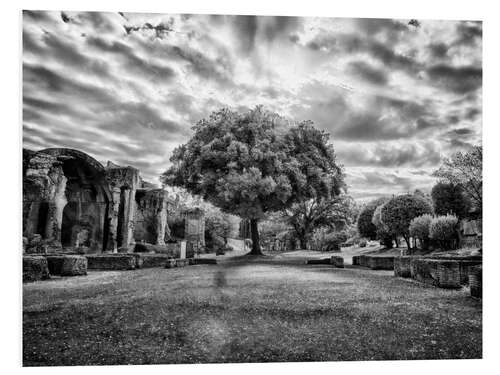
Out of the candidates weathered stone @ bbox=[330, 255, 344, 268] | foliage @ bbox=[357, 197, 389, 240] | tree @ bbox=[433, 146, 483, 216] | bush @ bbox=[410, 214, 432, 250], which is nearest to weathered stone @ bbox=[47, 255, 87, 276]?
weathered stone @ bbox=[330, 255, 344, 268]

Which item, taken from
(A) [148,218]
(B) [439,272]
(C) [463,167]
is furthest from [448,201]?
(A) [148,218]

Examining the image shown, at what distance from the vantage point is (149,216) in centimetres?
1591

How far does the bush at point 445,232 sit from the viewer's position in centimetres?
1060

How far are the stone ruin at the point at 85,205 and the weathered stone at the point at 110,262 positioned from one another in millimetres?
1118

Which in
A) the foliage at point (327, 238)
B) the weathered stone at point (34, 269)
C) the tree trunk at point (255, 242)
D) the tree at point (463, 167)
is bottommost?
the foliage at point (327, 238)

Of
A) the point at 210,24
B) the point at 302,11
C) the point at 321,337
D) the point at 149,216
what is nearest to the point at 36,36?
the point at 210,24

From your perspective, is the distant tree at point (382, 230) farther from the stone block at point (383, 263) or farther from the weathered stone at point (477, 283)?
the weathered stone at point (477, 283)

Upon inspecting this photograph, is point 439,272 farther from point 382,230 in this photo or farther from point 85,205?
point 85,205

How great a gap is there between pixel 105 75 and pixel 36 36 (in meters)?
0.96

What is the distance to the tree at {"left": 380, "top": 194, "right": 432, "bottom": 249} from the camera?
1264cm

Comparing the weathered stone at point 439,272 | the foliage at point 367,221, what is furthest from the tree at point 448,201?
the foliage at point 367,221

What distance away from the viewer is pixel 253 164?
10.4 meters

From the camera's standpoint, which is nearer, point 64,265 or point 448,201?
point 64,265

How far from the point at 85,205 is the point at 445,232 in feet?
40.2
